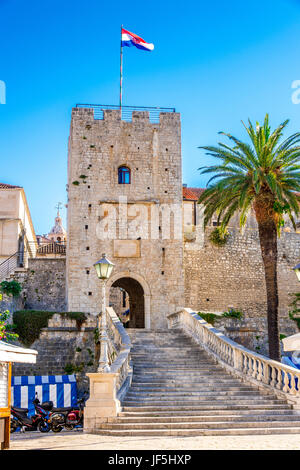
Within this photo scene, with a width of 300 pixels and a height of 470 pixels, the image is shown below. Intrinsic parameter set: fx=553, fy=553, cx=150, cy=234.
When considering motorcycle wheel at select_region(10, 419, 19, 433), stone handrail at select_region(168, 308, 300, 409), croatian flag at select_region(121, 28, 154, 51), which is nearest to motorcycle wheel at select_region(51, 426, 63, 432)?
motorcycle wheel at select_region(10, 419, 19, 433)

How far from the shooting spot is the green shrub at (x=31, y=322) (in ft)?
76.5

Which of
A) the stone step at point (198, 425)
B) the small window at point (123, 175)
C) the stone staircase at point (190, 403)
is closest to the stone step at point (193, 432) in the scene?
the stone staircase at point (190, 403)

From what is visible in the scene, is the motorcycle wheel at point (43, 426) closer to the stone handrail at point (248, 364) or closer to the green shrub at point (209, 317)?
the stone handrail at point (248, 364)

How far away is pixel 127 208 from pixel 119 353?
41.0ft

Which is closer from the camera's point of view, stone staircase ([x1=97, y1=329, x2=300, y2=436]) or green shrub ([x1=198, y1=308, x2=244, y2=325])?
stone staircase ([x1=97, y1=329, x2=300, y2=436])

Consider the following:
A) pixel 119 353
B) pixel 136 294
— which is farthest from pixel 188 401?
pixel 136 294

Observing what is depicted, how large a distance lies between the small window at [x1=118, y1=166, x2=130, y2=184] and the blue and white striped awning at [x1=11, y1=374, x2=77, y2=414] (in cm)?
1137

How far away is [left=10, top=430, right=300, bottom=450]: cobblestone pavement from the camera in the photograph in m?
10.1

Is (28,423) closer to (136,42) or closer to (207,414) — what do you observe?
(207,414)

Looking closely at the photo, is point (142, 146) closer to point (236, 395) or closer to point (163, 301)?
point (163, 301)

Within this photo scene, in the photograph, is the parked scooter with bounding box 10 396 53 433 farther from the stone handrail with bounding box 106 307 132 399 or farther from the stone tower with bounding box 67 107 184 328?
the stone tower with bounding box 67 107 184 328

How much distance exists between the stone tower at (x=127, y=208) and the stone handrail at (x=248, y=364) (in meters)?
6.06

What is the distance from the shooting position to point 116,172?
28375mm
